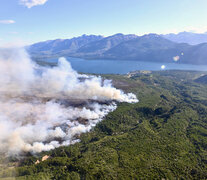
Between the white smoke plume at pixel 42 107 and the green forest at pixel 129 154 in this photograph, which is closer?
the green forest at pixel 129 154

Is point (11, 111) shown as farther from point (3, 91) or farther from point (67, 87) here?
point (67, 87)

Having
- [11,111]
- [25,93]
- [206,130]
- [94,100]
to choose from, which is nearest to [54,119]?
[11,111]

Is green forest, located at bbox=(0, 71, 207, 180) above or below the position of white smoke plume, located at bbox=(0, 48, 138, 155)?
below

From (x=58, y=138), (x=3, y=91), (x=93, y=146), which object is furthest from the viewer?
(x=3, y=91)

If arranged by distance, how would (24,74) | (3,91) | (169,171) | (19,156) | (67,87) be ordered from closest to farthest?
1. (169,171)
2. (19,156)
3. (3,91)
4. (67,87)
5. (24,74)

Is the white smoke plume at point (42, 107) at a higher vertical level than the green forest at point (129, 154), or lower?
higher

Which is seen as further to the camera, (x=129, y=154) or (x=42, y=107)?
(x=42, y=107)

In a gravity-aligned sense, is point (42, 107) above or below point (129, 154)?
above

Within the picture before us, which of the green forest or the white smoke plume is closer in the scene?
the green forest
